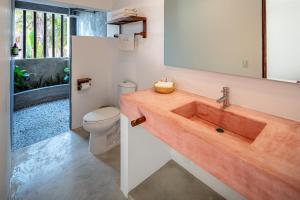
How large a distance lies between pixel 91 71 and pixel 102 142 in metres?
1.25

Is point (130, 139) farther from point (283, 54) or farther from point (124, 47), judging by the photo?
point (124, 47)

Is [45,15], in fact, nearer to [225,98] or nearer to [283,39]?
[225,98]

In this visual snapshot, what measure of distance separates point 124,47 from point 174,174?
177cm

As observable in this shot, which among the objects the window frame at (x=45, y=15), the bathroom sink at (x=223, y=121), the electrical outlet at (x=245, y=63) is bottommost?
the bathroom sink at (x=223, y=121)

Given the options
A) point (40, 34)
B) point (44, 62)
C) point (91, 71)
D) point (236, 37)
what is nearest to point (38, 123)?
point (91, 71)

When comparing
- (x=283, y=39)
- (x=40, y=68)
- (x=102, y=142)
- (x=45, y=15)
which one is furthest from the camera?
(x=45, y=15)

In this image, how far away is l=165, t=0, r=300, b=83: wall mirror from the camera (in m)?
1.09

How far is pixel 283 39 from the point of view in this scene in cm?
111

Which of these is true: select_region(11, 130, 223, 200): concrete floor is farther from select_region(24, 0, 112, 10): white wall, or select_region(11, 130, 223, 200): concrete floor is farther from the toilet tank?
select_region(24, 0, 112, 10): white wall

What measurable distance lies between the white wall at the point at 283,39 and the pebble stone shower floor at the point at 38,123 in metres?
2.89

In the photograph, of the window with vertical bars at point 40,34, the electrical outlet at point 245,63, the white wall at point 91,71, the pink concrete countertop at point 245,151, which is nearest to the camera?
the pink concrete countertop at point 245,151

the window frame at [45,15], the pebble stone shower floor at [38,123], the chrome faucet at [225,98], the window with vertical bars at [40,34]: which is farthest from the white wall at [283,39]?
the window with vertical bars at [40,34]

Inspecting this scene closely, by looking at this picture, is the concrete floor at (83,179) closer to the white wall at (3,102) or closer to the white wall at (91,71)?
the white wall at (3,102)

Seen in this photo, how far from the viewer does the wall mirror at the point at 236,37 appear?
1.09m
